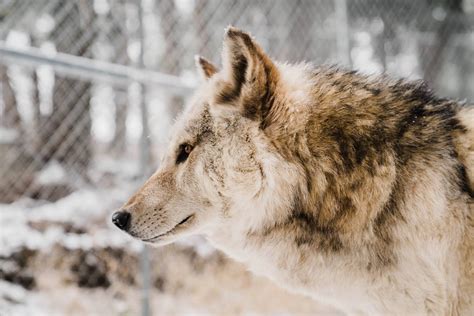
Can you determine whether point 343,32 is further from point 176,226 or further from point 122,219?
point 122,219

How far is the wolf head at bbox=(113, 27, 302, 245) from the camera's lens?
7.23ft

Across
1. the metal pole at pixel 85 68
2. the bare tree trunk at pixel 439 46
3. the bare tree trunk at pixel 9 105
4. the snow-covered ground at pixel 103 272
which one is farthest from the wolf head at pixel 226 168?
the bare tree trunk at pixel 439 46

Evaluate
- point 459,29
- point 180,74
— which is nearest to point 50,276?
point 180,74

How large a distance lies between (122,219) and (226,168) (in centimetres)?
55

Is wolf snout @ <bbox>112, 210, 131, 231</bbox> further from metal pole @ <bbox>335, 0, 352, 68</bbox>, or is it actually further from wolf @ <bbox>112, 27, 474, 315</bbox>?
metal pole @ <bbox>335, 0, 352, 68</bbox>

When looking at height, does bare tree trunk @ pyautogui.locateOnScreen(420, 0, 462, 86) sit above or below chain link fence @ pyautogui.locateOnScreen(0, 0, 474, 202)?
above

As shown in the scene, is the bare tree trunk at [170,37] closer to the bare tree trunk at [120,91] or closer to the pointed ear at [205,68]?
the bare tree trunk at [120,91]

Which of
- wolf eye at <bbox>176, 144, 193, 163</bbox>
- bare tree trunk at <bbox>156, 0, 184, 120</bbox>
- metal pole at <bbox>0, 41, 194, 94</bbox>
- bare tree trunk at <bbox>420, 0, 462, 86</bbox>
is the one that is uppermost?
bare tree trunk at <bbox>420, 0, 462, 86</bbox>

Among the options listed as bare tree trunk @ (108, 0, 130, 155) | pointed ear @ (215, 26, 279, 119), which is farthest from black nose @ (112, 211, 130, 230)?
bare tree trunk @ (108, 0, 130, 155)

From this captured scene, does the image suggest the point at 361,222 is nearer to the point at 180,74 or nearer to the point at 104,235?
the point at 180,74

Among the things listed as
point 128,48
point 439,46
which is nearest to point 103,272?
point 128,48

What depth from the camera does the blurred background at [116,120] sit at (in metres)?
4.24

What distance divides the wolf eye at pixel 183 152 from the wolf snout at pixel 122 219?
0.35m

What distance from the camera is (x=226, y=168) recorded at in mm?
2270
